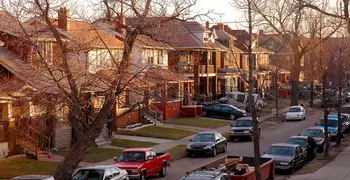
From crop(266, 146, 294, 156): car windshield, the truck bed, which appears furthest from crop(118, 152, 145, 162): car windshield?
crop(266, 146, 294, 156): car windshield

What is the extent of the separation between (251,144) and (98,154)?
1121cm

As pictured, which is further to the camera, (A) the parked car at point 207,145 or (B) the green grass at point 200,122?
(B) the green grass at point 200,122

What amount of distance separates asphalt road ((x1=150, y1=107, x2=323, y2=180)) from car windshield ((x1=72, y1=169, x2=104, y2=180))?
20.1 ft

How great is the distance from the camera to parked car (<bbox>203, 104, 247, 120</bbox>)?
52.5 meters

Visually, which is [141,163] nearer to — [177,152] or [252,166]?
[252,166]

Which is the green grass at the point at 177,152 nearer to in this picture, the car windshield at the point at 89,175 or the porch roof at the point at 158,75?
the car windshield at the point at 89,175

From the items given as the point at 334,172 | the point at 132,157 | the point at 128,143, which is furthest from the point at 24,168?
the point at 334,172

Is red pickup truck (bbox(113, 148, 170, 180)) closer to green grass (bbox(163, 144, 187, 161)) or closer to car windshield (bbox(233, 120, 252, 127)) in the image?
green grass (bbox(163, 144, 187, 161))

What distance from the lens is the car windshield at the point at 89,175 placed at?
20219 millimetres

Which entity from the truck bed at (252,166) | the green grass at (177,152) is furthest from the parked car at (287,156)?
the green grass at (177,152)

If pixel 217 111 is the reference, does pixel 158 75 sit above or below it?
above

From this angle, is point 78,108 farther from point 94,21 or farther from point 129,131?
point 129,131

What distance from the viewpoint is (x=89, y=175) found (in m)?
20.4

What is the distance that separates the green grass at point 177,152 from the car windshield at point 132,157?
598 centimetres
